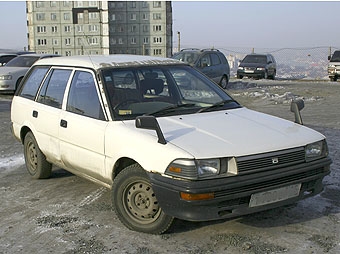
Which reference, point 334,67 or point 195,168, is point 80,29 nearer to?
point 334,67

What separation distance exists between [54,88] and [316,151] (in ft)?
10.3

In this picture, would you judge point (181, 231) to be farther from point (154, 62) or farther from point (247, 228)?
point (154, 62)

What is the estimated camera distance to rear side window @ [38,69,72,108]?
5.19 metres

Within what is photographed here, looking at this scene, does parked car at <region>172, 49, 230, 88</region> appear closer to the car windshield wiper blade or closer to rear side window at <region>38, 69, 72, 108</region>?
rear side window at <region>38, 69, 72, 108</region>

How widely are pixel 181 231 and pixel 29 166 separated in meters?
2.82

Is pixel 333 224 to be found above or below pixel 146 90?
below

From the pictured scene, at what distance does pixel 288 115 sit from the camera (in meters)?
11.1

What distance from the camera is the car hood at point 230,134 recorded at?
12.0 ft

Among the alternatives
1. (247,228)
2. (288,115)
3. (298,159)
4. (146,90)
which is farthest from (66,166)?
(288,115)

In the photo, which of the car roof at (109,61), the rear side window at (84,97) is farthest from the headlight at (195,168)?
the car roof at (109,61)

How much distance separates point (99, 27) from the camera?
86.0 metres

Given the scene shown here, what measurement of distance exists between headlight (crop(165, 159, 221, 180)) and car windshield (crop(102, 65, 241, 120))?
3.26 feet

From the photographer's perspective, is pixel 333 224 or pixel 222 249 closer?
pixel 222 249

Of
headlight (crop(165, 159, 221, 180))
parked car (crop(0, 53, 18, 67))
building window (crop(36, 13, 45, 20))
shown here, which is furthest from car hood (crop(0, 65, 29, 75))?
building window (crop(36, 13, 45, 20))
